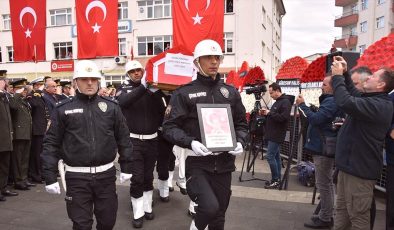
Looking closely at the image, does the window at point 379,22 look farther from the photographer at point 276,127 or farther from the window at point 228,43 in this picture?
the photographer at point 276,127

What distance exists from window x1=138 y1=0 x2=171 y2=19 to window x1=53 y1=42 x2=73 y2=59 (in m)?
7.17

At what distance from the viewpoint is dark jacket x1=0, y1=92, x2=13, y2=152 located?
6.43 metres

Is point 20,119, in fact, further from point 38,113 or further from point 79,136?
point 79,136

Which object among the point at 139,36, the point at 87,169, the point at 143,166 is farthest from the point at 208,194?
the point at 139,36

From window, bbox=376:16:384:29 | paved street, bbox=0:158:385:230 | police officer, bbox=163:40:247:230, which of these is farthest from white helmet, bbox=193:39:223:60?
window, bbox=376:16:384:29

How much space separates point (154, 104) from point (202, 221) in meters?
2.18

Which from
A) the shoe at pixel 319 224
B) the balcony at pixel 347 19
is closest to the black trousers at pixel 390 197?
the shoe at pixel 319 224

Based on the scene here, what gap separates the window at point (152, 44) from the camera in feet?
96.1

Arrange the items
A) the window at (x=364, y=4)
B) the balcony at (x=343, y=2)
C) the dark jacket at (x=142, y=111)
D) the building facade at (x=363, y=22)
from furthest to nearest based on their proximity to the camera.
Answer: the balcony at (x=343, y=2), the window at (x=364, y=4), the building facade at (x=363, y=22), the dark jacket at (x=142, y=111)

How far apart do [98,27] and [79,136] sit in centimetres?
597

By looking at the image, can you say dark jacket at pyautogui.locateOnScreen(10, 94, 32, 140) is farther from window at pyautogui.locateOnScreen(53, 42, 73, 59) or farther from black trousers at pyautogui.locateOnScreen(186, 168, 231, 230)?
window at pyautogui.locateOnScreen(53, 42, 73, 59)

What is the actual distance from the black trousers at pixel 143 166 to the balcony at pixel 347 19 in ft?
148

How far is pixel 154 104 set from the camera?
5.25m

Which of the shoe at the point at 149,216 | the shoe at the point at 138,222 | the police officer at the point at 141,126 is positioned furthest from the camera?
the shoe at the point at 149,216
